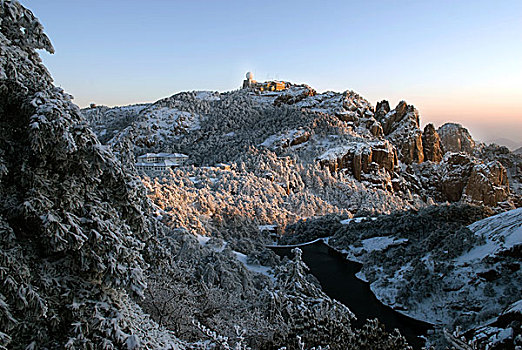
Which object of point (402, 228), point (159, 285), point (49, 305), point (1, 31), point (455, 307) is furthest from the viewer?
point (402, 228)

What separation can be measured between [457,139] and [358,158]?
7778cm

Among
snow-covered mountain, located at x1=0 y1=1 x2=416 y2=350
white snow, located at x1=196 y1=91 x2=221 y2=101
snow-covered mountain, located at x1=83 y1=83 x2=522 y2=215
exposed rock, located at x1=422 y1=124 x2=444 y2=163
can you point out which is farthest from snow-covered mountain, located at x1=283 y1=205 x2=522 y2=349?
white snow, located at x1=196 y1=91 x2=221 y2=101

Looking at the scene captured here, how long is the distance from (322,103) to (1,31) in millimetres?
119495

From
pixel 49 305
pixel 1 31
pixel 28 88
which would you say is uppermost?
pixel 1 31

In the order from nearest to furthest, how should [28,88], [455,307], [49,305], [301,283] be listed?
[49,305]
[28,88]
[301,283]
[455,307]

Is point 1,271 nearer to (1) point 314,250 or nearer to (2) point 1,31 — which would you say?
(2) point 1,31

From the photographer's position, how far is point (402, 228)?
135 feet

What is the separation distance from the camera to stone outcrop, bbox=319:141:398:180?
85.7 meters

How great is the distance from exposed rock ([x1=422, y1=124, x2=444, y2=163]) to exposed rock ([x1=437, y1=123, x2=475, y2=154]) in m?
28.1

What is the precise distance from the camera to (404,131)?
116875 mm

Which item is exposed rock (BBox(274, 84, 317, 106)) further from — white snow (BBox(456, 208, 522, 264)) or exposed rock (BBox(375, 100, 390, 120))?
white snow (BBox(456, 208, 522, 264))

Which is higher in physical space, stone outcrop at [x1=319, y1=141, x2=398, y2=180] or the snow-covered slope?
stone outcrop at [x1=319, y1=141, x2=398, y2=180]

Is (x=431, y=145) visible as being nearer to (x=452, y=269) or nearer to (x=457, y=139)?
(x=457, y=139)

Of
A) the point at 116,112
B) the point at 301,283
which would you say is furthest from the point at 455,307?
the point at 116,112
